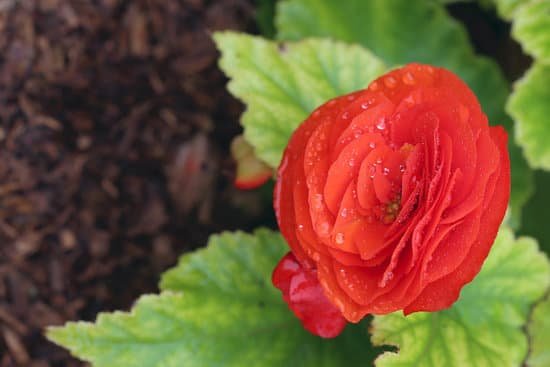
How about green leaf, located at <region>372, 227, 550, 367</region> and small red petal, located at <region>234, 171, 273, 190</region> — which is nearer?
green leaf, located at <region>372, 227, 550, 367</region>

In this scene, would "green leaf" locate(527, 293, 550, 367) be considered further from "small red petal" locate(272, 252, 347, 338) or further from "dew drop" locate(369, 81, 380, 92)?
"dew drop" locate(369, 81, 380, 92)

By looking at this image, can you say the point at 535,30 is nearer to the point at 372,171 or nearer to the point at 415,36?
the point at 415,36

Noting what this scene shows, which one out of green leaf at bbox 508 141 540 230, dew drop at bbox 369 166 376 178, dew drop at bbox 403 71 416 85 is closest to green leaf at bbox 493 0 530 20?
green leaf at bbox 508 141 540 230

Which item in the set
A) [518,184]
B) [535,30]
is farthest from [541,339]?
[535,30]

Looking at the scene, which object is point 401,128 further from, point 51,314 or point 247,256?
point 51,314

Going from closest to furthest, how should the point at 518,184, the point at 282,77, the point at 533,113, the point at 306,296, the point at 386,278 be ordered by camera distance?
1. the point at 386,278
2. the point at 306,296
3. the point at 282,77
4. the point at 533,113
5. the point at 518,184

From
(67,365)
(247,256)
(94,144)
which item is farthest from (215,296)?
(94,144)
